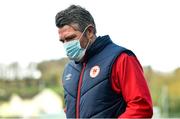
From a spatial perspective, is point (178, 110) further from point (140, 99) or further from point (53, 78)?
point (140, 99)

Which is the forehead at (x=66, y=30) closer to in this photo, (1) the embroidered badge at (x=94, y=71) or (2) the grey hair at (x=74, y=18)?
(2) the grey hair at (x=74, y=18)

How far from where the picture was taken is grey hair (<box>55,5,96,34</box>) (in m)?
2.56

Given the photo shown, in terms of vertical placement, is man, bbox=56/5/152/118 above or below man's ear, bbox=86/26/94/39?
below

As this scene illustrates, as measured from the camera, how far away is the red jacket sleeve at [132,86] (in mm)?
2361

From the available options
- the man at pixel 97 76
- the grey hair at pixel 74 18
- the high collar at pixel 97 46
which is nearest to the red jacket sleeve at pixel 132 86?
the man at pixel 97 76

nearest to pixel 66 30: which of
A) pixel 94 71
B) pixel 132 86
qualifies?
pixel 94 71

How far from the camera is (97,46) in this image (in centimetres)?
255

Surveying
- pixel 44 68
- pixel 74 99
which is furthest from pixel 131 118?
pixel 44 68

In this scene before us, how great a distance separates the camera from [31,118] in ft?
24.1

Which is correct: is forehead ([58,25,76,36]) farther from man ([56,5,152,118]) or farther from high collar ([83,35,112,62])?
high collar ([83,35,112,62])

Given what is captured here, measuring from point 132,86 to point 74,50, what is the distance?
14.4 inches

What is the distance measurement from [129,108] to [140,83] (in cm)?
12

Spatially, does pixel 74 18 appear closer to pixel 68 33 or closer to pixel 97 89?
pixel 68 33

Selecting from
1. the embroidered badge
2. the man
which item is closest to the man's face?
the man
